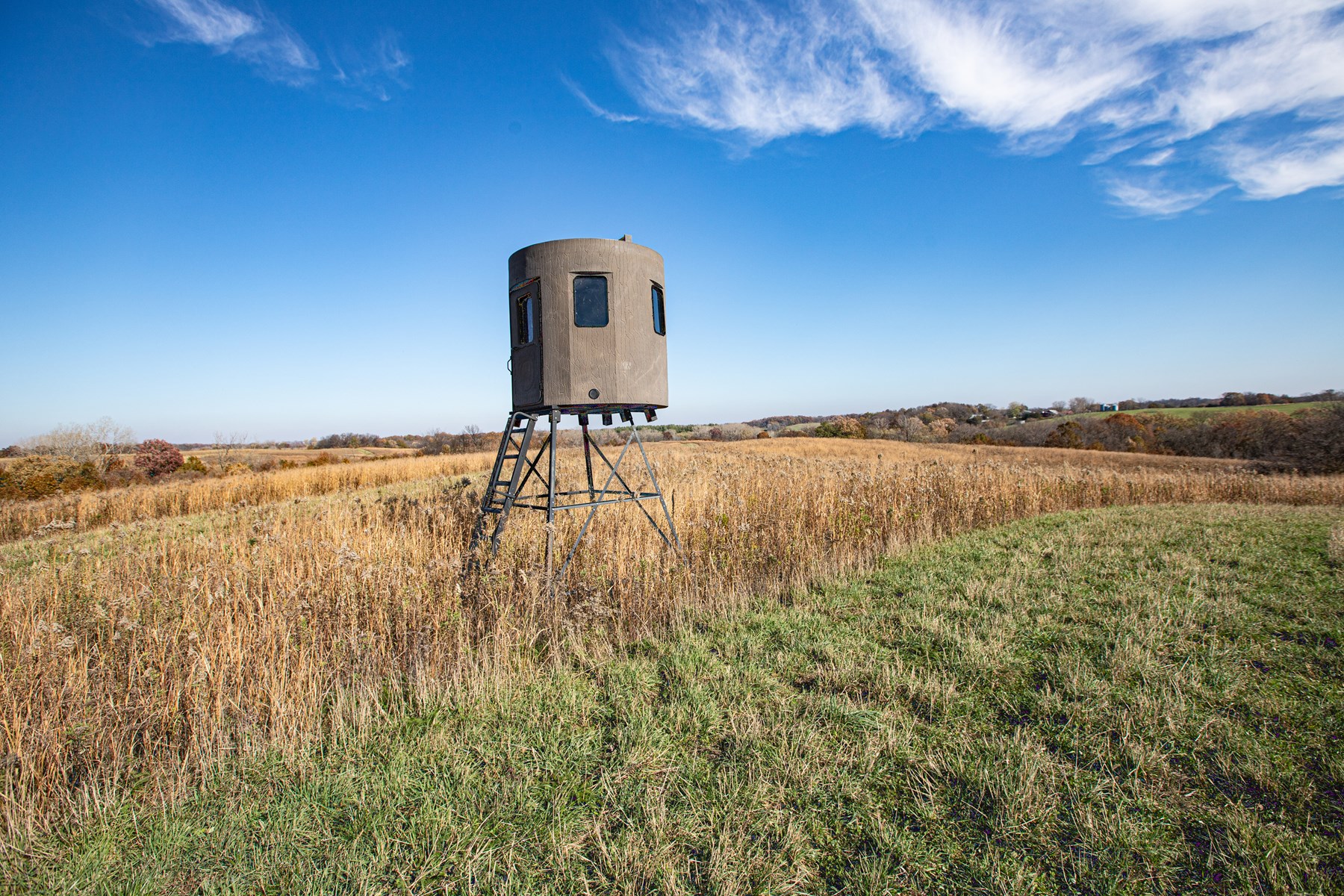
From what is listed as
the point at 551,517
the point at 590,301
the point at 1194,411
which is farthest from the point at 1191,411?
the point at 551,517

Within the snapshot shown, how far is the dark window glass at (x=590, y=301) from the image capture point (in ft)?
20.2

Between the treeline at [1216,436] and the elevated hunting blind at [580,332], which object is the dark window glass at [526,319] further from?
the treeline at [1216,436]

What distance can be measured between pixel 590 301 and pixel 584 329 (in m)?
0.36

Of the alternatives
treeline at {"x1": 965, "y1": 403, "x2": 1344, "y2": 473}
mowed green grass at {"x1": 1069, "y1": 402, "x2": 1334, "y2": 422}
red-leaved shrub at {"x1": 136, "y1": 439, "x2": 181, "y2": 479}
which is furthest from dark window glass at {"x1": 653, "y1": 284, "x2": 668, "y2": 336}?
mowed green grass at {"x1": 1069, "y1": 402, "x2": 1334, "y2": 422}

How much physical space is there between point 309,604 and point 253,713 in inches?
49.9

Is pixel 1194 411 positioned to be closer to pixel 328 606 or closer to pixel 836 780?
pixel 836 780

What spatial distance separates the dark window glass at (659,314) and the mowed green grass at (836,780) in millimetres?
4185

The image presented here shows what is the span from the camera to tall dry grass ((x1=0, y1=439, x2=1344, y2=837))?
320 cm

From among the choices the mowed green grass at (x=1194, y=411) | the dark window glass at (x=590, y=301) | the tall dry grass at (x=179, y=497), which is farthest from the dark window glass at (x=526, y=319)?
the mowed green grass at (x=1194, y=411)

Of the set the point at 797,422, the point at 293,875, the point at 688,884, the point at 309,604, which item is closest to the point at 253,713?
the point at 309,604

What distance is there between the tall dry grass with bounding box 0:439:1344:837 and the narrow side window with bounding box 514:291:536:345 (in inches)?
106

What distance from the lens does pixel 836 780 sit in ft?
8.91

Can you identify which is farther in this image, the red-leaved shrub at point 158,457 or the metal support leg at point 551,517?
the red-leaved shrub at point 158,457

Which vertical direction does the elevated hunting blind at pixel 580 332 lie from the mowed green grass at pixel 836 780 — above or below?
above
